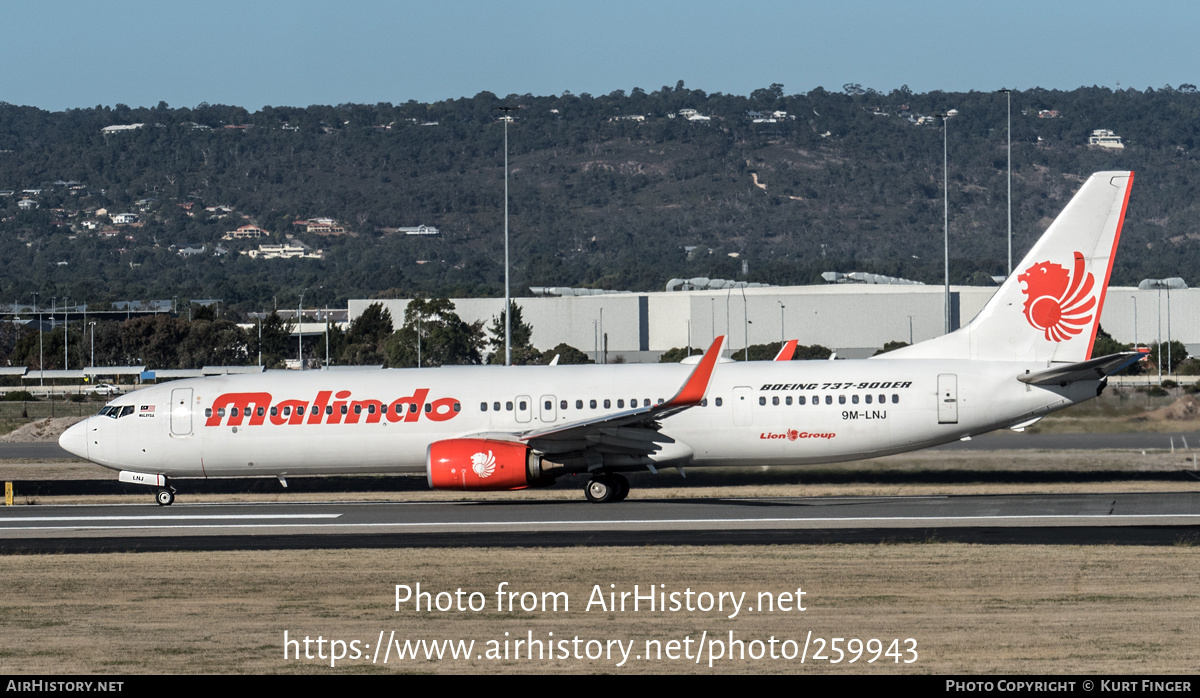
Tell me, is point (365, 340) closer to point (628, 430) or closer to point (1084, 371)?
point (628, 430)

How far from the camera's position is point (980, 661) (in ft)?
Answer: 43.3

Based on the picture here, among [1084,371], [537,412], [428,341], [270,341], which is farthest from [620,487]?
[270,341]

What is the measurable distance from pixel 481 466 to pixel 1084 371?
1298 cm

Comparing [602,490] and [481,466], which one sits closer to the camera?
[481,466]

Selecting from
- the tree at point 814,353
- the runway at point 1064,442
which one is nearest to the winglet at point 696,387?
the runway at point 1064,442

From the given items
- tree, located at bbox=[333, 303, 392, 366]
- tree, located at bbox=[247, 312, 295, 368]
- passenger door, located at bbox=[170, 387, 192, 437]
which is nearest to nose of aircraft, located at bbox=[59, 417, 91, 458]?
passenger door, located at bbox=[170, 387, 192, 437]

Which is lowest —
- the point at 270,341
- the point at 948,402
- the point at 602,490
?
the point at 602,490

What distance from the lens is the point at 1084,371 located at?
92.5 ft

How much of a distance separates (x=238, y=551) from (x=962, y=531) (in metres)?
12.5

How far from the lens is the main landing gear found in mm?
29438

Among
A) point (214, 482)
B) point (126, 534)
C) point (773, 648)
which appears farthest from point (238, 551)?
point (214, 482)

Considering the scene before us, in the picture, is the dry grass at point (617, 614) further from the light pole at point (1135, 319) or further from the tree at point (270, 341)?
the light pole at point (1135, 319)

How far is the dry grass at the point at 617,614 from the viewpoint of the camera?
13555mm
